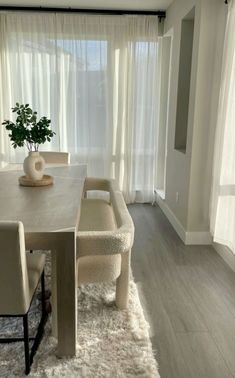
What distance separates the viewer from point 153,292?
2494mm

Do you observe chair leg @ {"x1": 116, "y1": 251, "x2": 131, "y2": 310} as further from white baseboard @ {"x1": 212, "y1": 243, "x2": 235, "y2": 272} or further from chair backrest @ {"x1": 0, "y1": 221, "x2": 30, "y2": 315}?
white baseboard @ {"x1": 212, "y1": 243, "x2": 235, "y2": 272}

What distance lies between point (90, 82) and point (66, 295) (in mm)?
3351

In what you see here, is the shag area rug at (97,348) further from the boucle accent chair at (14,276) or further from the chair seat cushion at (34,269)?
the chair seat cushion at (34,269)

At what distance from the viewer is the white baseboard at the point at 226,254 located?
2.88 meters

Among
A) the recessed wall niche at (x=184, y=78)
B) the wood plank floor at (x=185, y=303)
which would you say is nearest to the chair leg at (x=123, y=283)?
the wood plank floor at (x=185, y=303)

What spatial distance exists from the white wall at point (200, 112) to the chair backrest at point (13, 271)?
213cm

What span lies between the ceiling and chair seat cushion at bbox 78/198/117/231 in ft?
8.16

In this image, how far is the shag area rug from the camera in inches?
66.6

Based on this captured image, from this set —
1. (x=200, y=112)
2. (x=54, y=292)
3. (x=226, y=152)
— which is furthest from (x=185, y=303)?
(x=200, y=112)

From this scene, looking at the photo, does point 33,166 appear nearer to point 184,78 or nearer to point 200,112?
point 200,112

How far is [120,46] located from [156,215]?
2214 mm

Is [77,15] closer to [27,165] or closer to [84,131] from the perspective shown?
[84,131]

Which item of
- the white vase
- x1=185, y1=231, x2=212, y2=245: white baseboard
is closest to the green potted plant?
the white vase

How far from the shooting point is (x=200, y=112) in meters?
3.12
